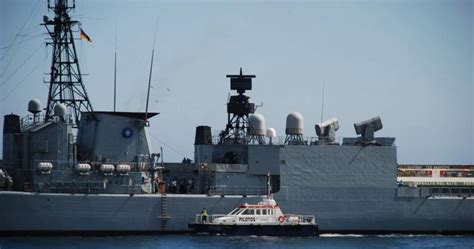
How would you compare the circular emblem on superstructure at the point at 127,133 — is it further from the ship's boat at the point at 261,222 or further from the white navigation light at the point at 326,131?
the white navigation light at the point at 326,131

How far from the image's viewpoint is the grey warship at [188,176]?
44938 millimetres

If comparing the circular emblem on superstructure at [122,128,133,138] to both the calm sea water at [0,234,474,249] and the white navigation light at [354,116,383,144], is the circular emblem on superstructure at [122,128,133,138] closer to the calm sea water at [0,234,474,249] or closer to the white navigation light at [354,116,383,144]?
the calm sea water at [0,234,474,249]

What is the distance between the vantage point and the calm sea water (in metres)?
42.0

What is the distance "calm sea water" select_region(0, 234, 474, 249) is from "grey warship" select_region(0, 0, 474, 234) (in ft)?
3.17

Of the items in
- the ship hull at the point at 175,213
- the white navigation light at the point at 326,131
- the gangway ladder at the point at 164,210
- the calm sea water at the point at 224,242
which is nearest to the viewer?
the calm sea water at the point at 224,242

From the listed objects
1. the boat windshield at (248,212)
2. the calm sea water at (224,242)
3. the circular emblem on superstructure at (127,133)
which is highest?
the circular emblem on superstructure at (127,133)

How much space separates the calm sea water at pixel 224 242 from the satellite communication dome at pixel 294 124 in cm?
502

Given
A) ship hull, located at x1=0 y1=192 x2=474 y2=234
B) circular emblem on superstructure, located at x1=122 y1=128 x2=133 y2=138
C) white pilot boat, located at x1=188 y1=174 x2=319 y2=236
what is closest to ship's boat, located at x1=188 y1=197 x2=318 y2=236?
white pilot boat, located at x1=188 y1=174 x2=319 y2=236

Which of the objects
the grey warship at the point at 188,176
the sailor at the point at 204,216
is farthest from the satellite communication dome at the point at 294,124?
the sailor at the point at 204,216

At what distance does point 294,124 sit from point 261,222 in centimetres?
580

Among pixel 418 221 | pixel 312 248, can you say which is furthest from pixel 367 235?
pixel 312 248

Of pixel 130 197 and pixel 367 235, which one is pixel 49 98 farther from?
pixel 367 235

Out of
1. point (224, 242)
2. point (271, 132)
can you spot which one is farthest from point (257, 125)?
point (224, 242)

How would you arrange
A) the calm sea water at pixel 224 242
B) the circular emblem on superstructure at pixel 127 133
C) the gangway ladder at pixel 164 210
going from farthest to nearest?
the circular emblem on superstructure at pixel 127 133
the gangway ladder at pixel 164 210
the calm sea water at pixel 224 242
